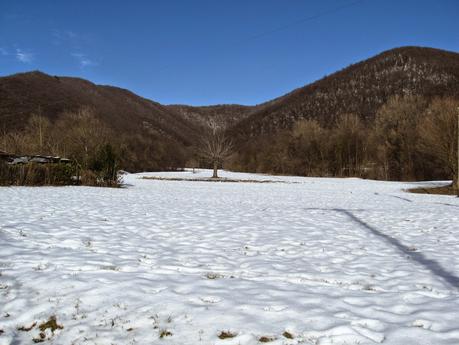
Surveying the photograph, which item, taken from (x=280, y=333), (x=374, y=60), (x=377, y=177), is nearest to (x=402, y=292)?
(x=280, y=333)

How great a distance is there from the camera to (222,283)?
4871mm

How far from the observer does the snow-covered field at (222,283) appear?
11.3 feet

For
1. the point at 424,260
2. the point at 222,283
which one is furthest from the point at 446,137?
the point at 222,283

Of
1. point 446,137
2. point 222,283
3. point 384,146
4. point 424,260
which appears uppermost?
point 384,146

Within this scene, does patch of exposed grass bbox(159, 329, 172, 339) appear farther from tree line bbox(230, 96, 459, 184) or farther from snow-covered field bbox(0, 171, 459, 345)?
tree line bbox(230, 96, 459, 184)

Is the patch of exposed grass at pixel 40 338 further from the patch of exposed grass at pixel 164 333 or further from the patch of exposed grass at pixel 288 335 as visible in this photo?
the patch of exposed grass at pixel 288 335

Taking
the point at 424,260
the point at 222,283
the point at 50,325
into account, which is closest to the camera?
the point at 50,325

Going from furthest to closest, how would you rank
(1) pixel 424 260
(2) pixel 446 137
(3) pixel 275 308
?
(2) pixel 446 137 < (1) pixel 424 260 < (3) pixel 275 308

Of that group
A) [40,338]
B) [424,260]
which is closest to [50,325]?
[40,338]

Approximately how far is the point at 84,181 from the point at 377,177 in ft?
158

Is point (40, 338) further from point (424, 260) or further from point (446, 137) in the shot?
point (446, 137)

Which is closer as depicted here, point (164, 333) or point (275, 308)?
point (164, 333)

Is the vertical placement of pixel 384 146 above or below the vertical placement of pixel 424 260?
above

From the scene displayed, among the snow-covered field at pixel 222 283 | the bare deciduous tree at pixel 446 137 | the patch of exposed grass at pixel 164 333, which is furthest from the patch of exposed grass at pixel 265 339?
the bare deciduous tree at pixel 446 137
